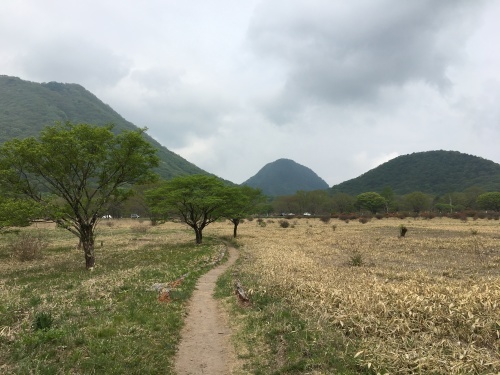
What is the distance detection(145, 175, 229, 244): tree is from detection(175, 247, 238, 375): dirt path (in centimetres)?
2232

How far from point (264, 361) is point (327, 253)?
21696mm

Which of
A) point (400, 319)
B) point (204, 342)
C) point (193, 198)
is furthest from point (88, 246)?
point (400, 319)

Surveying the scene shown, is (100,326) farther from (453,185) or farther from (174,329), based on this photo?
(453,185)

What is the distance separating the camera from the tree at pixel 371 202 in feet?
390

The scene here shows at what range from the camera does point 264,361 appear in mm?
8156

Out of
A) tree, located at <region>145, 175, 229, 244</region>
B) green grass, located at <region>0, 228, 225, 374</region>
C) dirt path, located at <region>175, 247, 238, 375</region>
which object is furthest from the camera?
tree, located at <region>145, 175, 229, 244</region>

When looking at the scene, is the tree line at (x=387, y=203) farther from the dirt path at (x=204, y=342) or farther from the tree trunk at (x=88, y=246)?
the dirt path at (x=204, y=342)

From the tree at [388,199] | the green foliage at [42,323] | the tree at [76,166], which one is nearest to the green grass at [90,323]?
the green foliage at [42,323]

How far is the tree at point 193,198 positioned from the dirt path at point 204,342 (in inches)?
879

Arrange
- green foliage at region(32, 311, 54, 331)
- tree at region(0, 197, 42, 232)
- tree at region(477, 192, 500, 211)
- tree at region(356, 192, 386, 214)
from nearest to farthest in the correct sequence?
green foliage at region(32, 311, 54, 331)
tree at region(0, 197, 42, 232)
tree at region(477, 192, 500, 211)
tree at region(356, 192, 386, 214)

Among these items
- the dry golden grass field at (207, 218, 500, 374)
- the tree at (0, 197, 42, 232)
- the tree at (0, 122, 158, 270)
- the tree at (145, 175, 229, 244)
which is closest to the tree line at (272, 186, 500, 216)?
the tree at (145, 175, 229, 244)

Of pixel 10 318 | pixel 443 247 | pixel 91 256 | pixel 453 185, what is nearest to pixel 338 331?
pixel 10 318

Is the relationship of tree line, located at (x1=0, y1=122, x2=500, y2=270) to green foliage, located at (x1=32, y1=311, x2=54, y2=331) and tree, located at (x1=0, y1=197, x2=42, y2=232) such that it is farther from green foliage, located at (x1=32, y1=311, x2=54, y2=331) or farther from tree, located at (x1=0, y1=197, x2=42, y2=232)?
green foliage, located at (x1=32, y1=311, x2=54, y2=331)

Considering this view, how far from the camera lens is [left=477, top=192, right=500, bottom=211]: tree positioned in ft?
332
